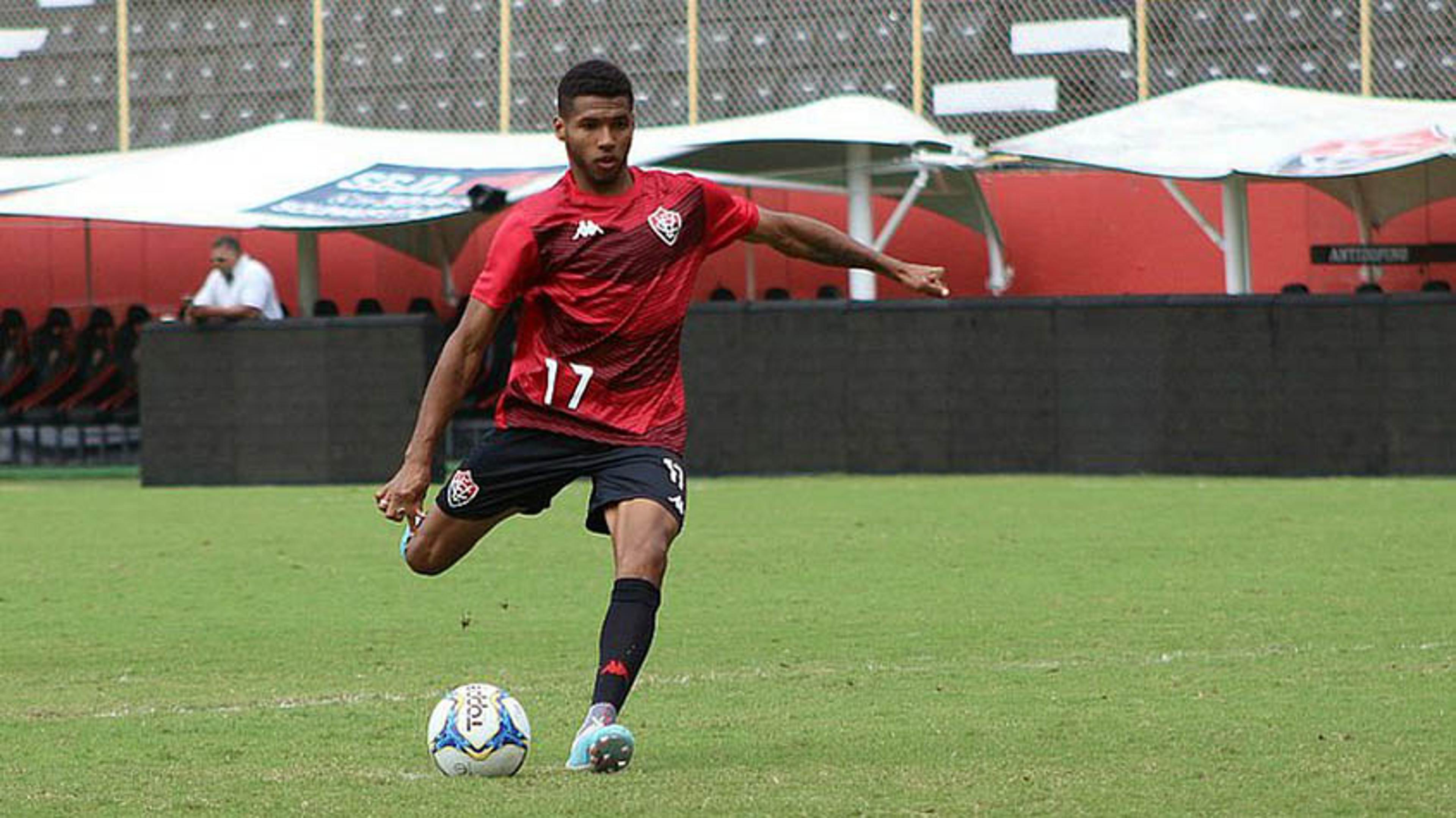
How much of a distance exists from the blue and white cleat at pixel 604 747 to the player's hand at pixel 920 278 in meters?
1.93

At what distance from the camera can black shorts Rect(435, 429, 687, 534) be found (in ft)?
26.5

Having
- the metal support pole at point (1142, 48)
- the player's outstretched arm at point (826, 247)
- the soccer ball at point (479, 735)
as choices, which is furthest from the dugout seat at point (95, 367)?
the soccer ball at point (479, 735)

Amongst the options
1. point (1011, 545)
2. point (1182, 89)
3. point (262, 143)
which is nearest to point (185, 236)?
point (262, 143)

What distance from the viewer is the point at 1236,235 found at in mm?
24750

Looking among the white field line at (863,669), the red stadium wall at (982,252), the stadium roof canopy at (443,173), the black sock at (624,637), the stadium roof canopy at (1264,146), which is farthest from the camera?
the red stadium wall at (982,252)

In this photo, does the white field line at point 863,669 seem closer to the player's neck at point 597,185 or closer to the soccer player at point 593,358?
the soccer player at point 593,358

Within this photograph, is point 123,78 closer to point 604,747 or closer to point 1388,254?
point 1388,254

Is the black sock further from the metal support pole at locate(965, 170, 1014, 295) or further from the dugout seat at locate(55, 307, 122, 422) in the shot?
the dugout seat at locate(55, 307, 122, 422)

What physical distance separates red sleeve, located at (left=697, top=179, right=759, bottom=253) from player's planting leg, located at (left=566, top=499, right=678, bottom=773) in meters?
0.93

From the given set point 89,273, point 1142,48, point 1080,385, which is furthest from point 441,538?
point 89,273

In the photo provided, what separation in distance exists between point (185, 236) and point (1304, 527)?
60.5 ft

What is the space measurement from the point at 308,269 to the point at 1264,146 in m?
9.47

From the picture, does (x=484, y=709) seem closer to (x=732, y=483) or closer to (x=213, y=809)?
(x=213, y=809)

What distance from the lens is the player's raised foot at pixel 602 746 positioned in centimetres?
725
